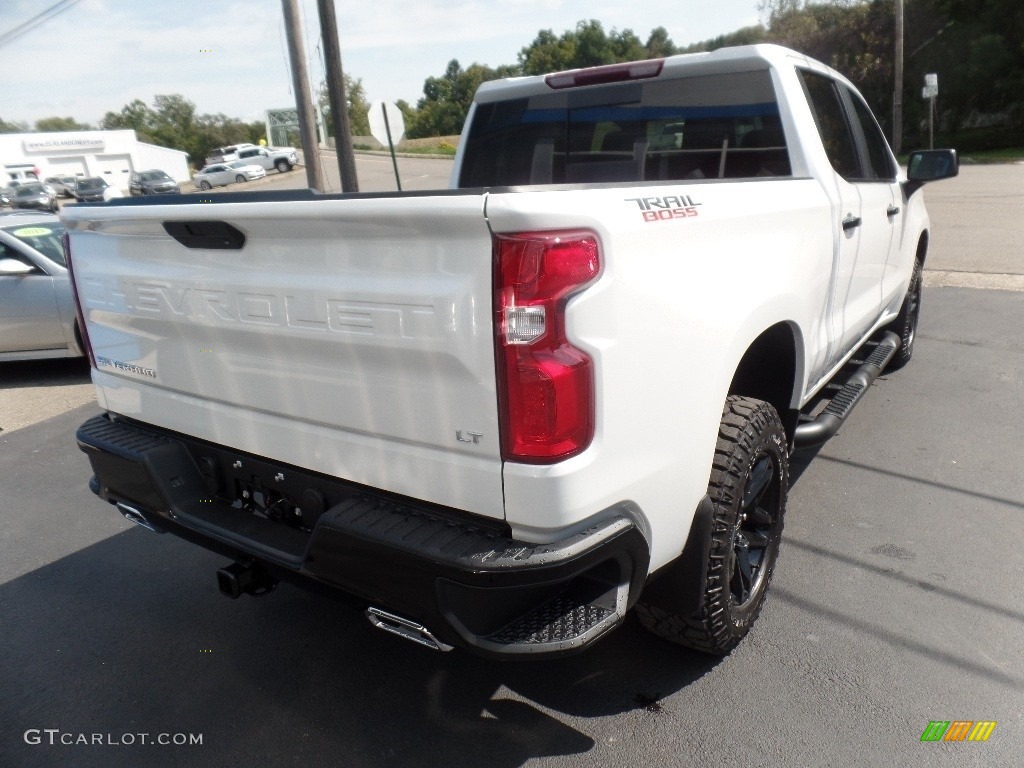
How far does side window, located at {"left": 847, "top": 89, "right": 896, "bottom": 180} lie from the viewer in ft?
13.8

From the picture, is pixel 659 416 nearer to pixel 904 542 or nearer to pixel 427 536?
pixel 427 536

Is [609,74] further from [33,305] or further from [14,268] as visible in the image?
[14,268]

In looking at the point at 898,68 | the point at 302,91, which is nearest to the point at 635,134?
the point at 302,91

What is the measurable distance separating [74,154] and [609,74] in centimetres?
6840

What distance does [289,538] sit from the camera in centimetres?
234

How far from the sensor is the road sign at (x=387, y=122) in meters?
9.54

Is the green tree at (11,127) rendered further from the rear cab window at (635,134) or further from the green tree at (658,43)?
the rear cab window at (635,134)

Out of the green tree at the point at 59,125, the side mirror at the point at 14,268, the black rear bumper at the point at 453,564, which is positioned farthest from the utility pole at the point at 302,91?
the green tree at the point at 59,125

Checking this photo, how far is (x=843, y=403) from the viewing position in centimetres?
371

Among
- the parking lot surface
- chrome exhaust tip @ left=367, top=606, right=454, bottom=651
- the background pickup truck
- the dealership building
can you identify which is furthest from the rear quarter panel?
the dealership building

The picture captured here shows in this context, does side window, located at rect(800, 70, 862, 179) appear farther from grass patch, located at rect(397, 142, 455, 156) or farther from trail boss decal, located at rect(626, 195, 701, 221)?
grass patch, located at rect(397, 142, 455, 156)

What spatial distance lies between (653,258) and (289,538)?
51.6 inches

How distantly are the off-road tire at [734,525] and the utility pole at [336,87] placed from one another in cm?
703

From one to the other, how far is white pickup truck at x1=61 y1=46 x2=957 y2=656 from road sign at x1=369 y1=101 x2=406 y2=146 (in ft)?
22.9
